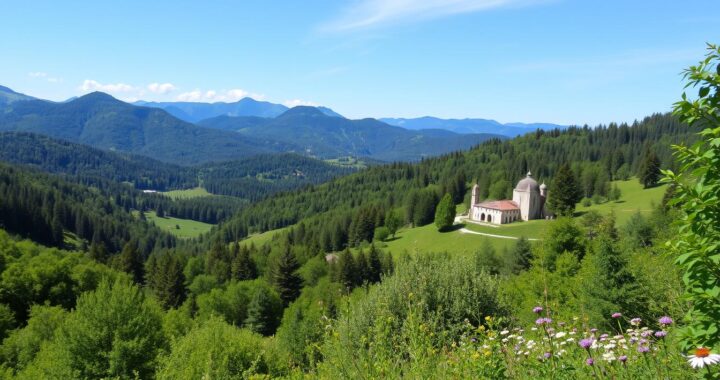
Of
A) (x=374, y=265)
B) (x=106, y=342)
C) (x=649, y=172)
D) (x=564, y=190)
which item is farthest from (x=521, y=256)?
(x=649, y=172)

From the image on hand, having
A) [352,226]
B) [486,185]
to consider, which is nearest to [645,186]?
[486,185]

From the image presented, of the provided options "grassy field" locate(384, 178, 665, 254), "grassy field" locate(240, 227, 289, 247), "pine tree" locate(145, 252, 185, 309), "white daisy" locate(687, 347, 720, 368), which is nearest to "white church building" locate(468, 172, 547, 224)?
"grassy field" locate(384, 178, 665, 254)

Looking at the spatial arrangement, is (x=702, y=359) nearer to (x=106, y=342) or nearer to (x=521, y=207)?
(x=106, y=342)

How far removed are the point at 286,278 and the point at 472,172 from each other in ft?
340

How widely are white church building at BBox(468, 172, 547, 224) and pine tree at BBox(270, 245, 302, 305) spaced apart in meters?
43.9

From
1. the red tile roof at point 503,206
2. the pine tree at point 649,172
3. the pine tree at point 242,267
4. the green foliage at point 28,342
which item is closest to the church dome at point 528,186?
the red tile roof at point 503,206

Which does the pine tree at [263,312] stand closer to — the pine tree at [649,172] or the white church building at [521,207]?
the white church building at [521,207]

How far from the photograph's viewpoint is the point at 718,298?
4.02m

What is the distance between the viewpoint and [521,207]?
297ft

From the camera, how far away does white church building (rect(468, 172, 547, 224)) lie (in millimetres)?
88938

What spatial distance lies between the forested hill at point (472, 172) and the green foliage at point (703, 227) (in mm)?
111741

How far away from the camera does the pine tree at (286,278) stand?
69125 mm

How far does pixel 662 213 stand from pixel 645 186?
187 ft

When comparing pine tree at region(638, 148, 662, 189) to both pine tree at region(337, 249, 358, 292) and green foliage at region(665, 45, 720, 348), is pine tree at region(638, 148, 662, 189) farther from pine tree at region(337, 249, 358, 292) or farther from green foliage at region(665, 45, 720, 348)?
green foliage at region(665, 45, 720, 348)
